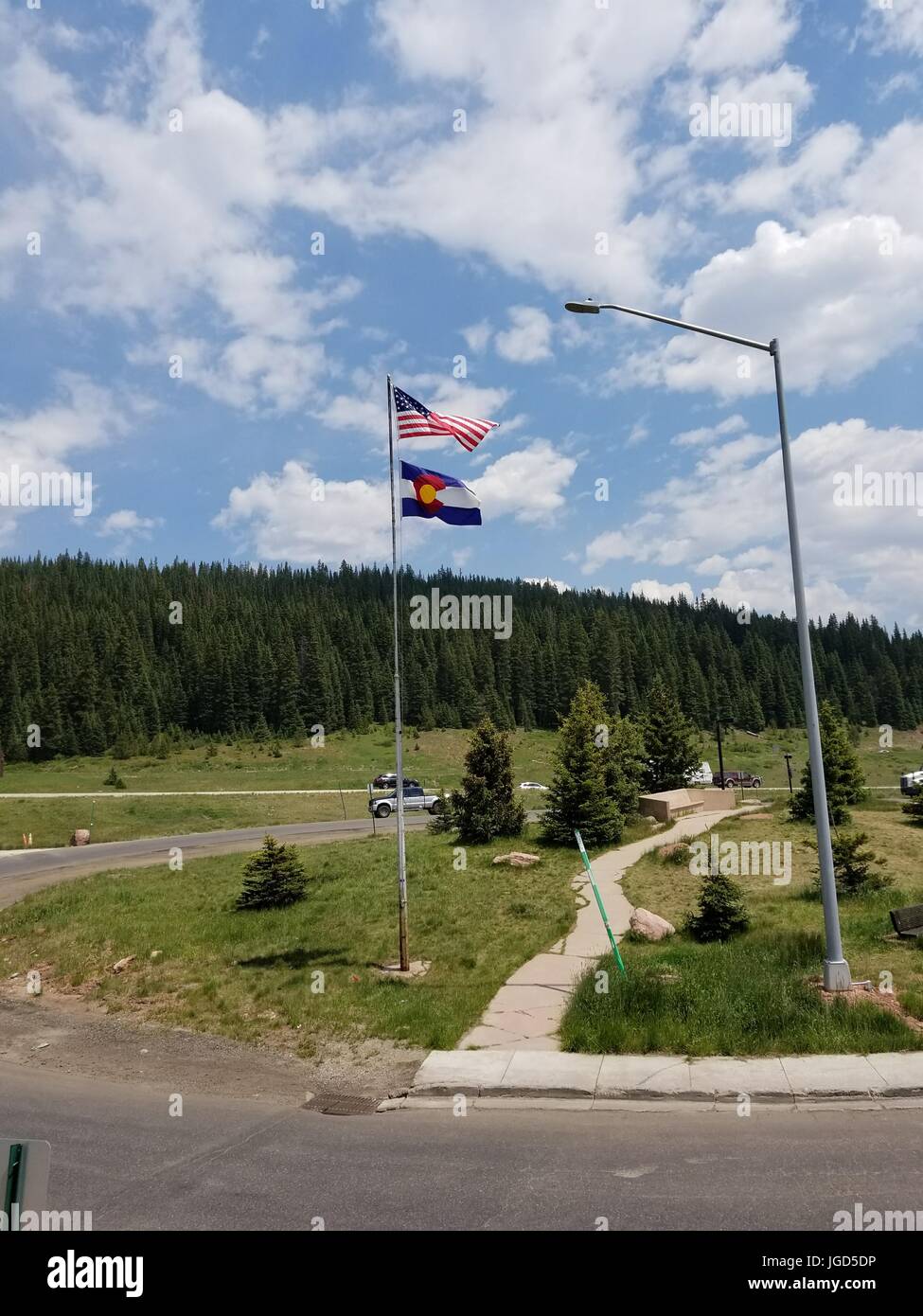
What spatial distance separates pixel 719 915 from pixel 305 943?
26.9 ft

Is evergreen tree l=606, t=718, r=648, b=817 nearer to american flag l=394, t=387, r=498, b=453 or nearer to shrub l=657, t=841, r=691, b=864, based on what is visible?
shrub l=657, t=841, r=691, b=864

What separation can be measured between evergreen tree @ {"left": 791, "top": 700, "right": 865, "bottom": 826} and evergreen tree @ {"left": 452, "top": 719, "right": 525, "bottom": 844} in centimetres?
1089

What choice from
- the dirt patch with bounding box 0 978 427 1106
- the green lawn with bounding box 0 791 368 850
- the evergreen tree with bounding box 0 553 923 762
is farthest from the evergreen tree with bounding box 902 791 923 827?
the evergreen tree with bounding box 0 553 923 762

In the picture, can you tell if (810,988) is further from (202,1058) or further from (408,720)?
(408,720)

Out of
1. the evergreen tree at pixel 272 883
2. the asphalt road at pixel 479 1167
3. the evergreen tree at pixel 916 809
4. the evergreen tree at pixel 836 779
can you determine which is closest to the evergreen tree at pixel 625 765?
the evergreen tree at pixel 836 779

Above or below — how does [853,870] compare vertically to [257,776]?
below

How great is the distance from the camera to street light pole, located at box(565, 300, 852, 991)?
35.4ft

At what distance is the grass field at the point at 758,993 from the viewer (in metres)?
9.64

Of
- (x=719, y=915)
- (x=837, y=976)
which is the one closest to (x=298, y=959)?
(x=719, y=915)

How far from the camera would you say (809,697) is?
11336 millimetres

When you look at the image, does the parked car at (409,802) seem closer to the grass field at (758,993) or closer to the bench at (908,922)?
the grass field at (758,993)

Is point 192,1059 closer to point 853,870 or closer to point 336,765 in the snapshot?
point 853,870

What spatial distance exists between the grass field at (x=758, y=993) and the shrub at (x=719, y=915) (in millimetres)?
335
